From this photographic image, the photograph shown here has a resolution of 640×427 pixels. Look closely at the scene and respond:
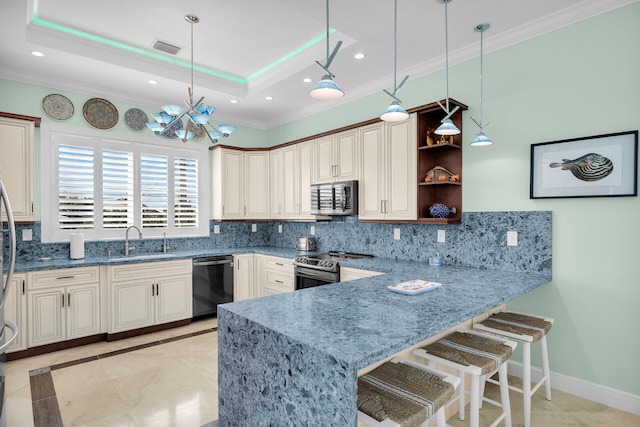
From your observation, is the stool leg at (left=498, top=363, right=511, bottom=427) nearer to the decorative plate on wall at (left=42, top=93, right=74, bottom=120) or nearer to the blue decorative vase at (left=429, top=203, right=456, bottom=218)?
the blue decorative vase at (left=429, top=203, right=456, bottom=218)

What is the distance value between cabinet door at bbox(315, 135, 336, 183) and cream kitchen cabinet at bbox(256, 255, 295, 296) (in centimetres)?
112

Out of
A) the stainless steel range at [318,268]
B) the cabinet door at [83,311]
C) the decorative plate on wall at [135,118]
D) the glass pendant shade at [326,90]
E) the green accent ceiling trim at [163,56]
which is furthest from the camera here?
the decorative plate on wall at [135,118]

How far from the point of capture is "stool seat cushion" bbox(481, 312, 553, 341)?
2302mm

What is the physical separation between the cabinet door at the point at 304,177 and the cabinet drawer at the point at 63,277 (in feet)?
8.02

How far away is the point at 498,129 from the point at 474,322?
1.65 m

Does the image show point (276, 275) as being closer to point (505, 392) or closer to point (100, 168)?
point (100, 168)

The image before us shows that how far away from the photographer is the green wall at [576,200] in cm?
250

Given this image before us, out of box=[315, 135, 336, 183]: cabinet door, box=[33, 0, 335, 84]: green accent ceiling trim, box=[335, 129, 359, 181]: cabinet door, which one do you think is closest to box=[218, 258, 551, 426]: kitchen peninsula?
box=[335, 129, 359, 181]: cabinet door

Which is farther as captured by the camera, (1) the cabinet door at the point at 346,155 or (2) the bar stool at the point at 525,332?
(1) the cabinet door at the point at 346,155

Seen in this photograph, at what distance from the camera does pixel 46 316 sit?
3553 mm

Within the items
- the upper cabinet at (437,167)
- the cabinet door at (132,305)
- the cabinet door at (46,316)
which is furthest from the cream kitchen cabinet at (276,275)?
the cabinet door at (46,316)

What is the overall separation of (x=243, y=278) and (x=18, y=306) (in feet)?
7.74

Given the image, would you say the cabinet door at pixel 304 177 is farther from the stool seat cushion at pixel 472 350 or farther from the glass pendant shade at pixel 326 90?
the stool seat cushion at pixel 472 350

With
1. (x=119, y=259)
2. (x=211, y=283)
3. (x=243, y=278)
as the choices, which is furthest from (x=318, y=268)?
(x=119, y=259)
